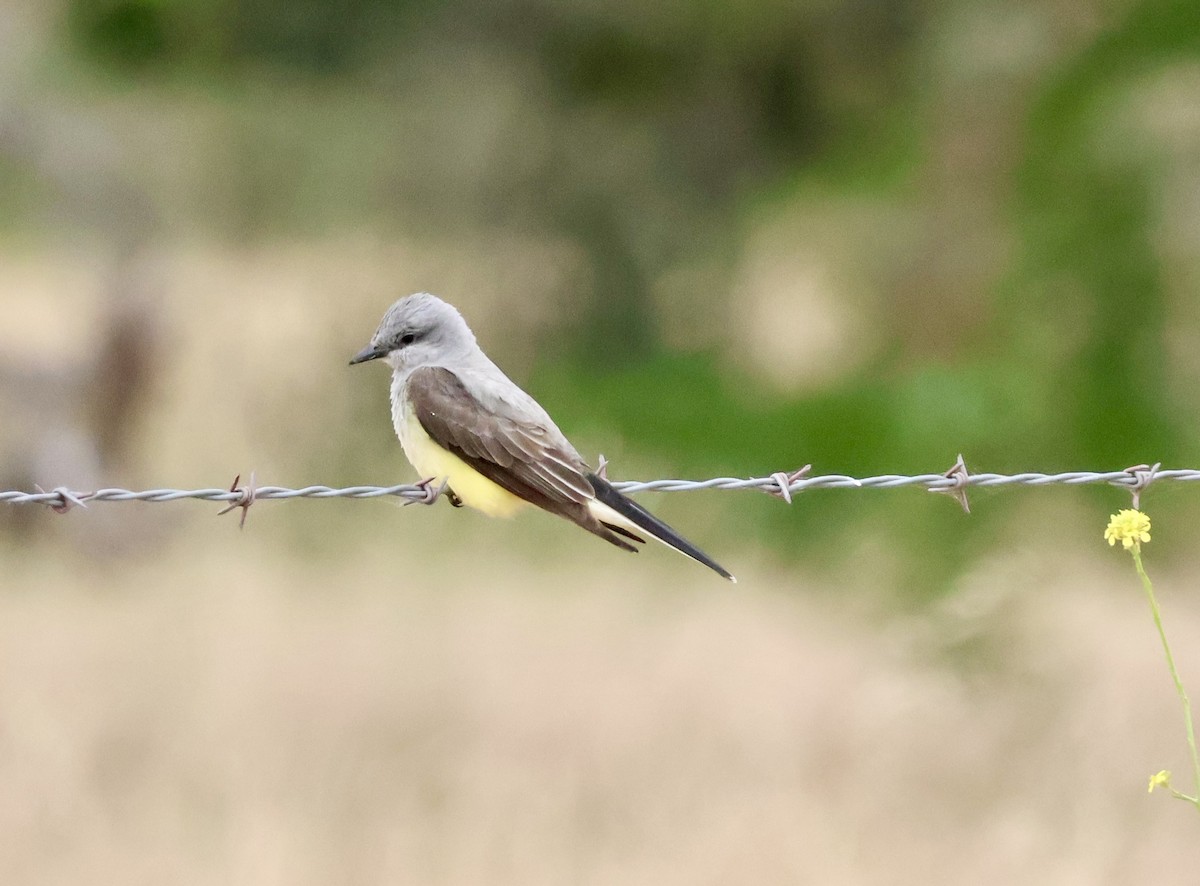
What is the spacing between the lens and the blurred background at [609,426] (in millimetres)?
5570

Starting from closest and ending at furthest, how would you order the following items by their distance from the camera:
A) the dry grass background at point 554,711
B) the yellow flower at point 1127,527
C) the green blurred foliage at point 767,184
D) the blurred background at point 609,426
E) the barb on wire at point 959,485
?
the yellow flower at point 1127,527 → the barb on wire at point 959,485 → the dry grass background at point 554,711 → the blurred background at point 609,426 → the green blurred foliage at point 767,184

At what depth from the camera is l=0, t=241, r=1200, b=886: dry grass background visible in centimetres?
530

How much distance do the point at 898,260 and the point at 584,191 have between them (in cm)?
275

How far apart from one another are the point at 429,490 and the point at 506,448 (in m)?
0.27

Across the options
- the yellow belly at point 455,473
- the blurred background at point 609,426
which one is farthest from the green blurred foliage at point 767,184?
the yellow belly at point 455,473

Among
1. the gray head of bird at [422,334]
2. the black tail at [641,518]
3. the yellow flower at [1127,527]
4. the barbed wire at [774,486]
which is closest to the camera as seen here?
the yellow flower at [1127,527]

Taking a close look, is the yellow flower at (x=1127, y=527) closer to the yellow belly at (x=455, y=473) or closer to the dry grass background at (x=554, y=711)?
the yellow belly at (x=455, y=473)

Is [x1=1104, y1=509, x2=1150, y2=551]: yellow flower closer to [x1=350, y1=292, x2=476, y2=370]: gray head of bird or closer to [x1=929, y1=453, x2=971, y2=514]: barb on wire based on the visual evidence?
[x1=929, y1=453, x2=971, y2=514]: barb on wire

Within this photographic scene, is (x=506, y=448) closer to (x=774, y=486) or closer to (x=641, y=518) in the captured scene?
(x=641, y=518)

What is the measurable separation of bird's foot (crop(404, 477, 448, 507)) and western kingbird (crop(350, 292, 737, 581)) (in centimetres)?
2

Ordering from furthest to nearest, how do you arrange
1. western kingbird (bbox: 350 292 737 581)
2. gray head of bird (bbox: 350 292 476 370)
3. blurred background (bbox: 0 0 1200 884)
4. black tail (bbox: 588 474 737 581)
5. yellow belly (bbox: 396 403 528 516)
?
blurred background (bbox: 0 0 1200 884), gray head of bird (bbox: 350 292 476 370), yellow belly (bbox: 396 403 528 516), western kingbird (bbox: 350 292 737 581), black tail (bbox: 588 474 737 581)

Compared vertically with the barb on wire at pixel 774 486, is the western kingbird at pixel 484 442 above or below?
above

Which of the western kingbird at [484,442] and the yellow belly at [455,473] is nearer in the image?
the western kingbird at [484,442]

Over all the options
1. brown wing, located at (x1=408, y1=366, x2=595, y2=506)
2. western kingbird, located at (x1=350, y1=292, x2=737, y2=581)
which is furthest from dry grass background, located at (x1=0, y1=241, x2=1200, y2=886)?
brown wing, located at (x1=408, y1=366, x2=595, y2=506)
